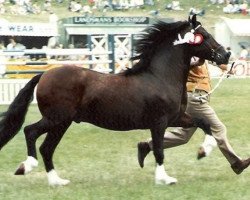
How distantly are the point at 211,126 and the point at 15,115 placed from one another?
2.45 m

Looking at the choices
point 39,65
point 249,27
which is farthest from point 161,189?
point 249,27

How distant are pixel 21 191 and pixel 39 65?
12.2 meters

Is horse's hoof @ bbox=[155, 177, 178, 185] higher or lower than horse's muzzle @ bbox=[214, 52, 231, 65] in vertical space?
lower

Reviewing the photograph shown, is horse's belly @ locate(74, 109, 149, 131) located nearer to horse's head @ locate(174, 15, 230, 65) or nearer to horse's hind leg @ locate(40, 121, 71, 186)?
horse's hind leg @ locate(40, 121, 71, 186)

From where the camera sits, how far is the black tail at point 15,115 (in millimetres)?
7793

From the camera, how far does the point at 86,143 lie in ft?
37.5

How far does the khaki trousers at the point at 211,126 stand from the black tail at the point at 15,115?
1668 millimetres

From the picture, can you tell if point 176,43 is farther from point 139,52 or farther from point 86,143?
point 86,143

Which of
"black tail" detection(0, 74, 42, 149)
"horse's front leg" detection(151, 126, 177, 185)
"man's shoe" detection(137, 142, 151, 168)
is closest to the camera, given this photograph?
"horse's front leg" detection(151, 126, 177, 185)

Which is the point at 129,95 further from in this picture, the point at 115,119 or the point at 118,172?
the point at 118,172

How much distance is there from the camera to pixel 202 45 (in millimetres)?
7918

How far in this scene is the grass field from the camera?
6930mm

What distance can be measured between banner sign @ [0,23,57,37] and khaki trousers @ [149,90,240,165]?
85.8 feet

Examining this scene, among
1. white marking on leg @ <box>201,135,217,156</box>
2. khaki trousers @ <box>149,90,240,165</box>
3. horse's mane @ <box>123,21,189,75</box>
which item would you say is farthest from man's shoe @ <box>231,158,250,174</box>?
horse's mane @ <box>123,21,189,75</box>
